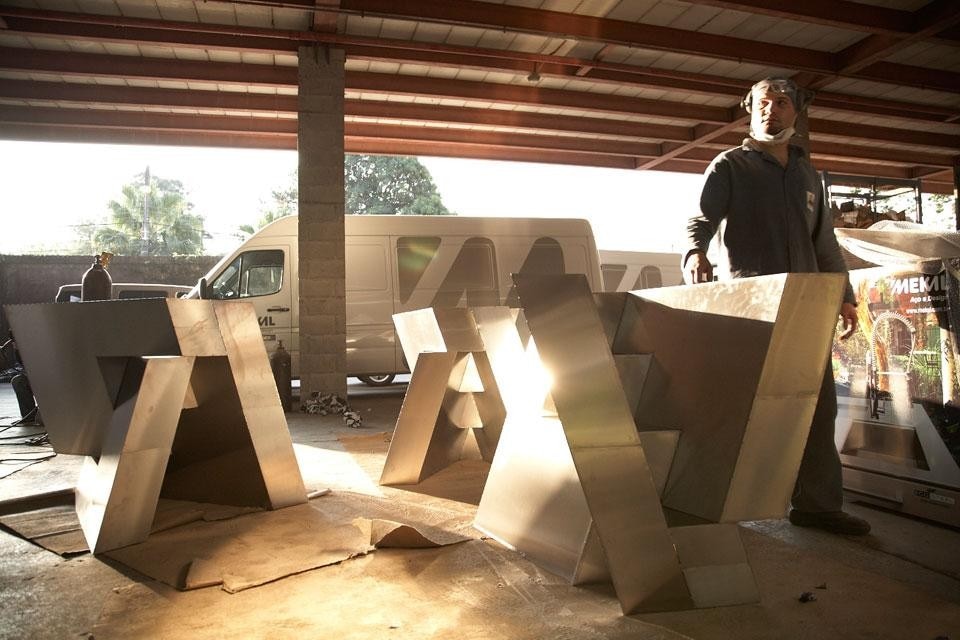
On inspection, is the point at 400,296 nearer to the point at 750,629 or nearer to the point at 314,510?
the point at 314,510

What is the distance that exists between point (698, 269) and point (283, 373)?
6.70m

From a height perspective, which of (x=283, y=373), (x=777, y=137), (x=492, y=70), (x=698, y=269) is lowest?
(x=283, y=373)

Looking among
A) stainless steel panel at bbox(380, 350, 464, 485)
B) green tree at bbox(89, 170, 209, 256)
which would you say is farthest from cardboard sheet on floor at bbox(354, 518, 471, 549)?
green tree at bbox(89, 170, 209, 256)

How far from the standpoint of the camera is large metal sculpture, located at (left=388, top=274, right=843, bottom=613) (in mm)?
2127

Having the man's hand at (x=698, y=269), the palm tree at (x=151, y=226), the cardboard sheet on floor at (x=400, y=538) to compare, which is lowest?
the cardboard sheet on floor at (x=400, y=538)

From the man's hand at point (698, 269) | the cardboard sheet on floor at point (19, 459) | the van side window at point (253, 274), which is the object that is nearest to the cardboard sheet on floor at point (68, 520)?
the cardboard sheet on floor at point (19, 459)

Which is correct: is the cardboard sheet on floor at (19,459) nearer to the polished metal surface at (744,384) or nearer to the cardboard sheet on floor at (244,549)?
the cardboard sheet on floor at (244,549)

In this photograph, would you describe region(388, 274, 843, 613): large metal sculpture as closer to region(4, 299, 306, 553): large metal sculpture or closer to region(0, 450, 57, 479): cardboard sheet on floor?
region(4, 299, 306, 553): large metal sculpture

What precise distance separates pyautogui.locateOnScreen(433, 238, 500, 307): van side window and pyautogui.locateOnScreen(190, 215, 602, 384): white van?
1 cm

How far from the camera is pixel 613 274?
45.9ft

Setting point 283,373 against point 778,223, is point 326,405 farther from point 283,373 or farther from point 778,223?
point 778,223

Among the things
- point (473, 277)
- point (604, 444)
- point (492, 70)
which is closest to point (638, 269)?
point (473, 277)

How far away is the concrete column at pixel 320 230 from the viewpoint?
8.33m

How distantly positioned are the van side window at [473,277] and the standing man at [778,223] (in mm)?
6748
